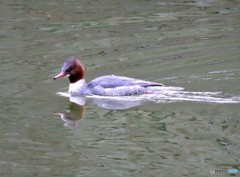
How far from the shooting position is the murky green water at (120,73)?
10.1 meters

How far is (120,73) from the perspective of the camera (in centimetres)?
1471

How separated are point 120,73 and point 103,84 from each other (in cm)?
149

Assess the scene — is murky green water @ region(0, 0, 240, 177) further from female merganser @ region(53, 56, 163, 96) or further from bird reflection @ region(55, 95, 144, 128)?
female merganser @ region(53, 56, 163, 96)

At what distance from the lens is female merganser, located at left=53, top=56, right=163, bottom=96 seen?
43.1 ft

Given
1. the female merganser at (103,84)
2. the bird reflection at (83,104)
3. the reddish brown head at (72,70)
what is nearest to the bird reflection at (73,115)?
the bird reflection at (83,104)

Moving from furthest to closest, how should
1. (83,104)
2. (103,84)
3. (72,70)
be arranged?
(72,70)
(103,84)
(83,104)

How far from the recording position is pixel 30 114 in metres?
12.2

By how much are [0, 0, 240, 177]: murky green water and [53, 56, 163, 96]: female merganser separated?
350mm

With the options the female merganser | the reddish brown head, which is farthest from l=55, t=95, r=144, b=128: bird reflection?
the reddish brown head

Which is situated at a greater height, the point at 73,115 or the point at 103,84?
the point at 103,84

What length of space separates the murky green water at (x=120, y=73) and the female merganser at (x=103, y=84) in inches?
13.8

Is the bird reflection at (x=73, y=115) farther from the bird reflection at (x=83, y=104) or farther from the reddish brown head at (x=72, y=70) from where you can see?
the reddish brown head at (x=72, y=70)

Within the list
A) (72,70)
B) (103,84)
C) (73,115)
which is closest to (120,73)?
(72,70)

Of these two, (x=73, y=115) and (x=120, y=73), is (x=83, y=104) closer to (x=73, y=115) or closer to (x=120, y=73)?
(x=73, y=115)
